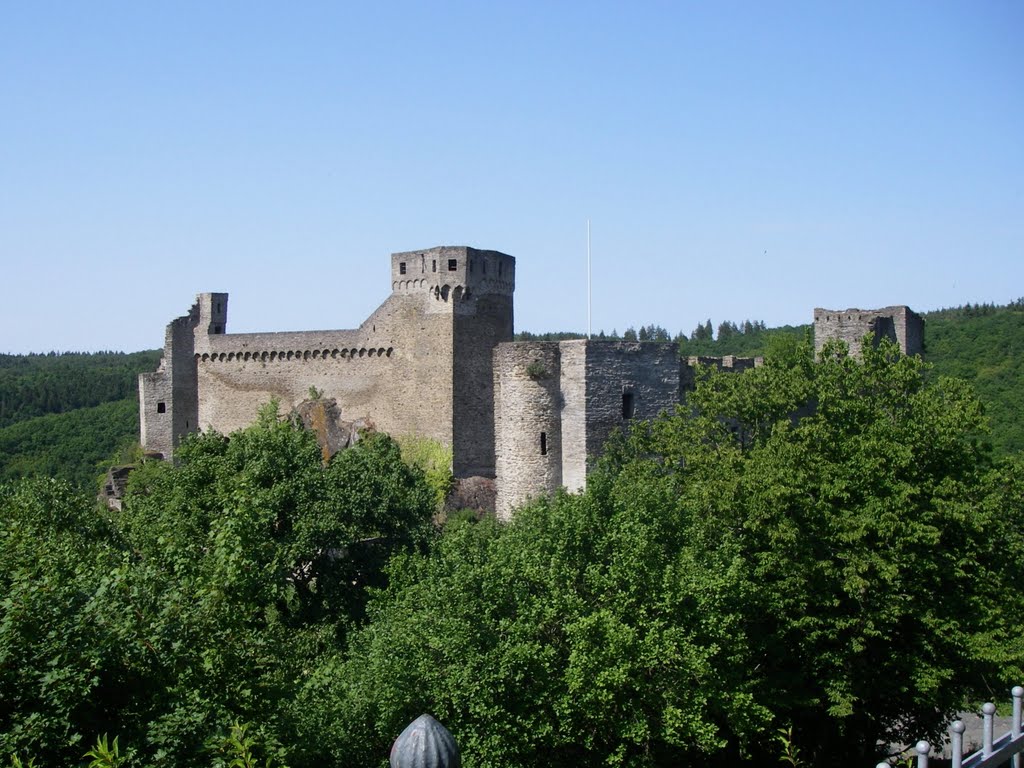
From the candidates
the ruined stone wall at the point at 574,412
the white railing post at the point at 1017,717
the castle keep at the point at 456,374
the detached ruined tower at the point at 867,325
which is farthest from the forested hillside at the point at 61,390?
the white railing post at the point at 1017,717

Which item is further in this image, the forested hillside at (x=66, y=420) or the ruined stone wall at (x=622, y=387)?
the forested hillside at (x=66, y=420)

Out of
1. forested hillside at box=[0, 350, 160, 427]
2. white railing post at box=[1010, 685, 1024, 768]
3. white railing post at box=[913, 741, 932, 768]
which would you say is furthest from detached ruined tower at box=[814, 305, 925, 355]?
forested hillside at box=[0, 350, 160, 427]

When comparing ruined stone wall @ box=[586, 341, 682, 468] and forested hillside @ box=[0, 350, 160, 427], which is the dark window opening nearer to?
ruined stone wall @ box=[586, 341, 682, 468]

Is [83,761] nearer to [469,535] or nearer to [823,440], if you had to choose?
[469,535]

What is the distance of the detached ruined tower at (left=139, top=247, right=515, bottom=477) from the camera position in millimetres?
38656

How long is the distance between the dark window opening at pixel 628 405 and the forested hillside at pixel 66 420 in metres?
28.0

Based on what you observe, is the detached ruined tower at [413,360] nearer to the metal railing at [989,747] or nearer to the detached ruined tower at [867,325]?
the detached ruined tower at [867,325]

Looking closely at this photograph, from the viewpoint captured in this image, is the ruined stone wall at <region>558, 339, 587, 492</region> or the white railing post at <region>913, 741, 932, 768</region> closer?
the white railing post at <region>913, 741, 932, 768</region>

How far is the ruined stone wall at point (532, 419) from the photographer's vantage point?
29188mm

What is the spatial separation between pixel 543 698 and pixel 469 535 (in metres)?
5.82

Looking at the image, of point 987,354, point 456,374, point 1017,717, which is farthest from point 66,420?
point 1017,717

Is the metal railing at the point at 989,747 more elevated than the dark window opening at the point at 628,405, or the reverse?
the dark window opening at the point at 628,405

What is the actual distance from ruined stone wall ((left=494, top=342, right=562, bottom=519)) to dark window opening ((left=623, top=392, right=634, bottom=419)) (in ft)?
5.97

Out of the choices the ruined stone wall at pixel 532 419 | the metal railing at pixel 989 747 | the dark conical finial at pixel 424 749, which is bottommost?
the metal railing at pixel 989 747
